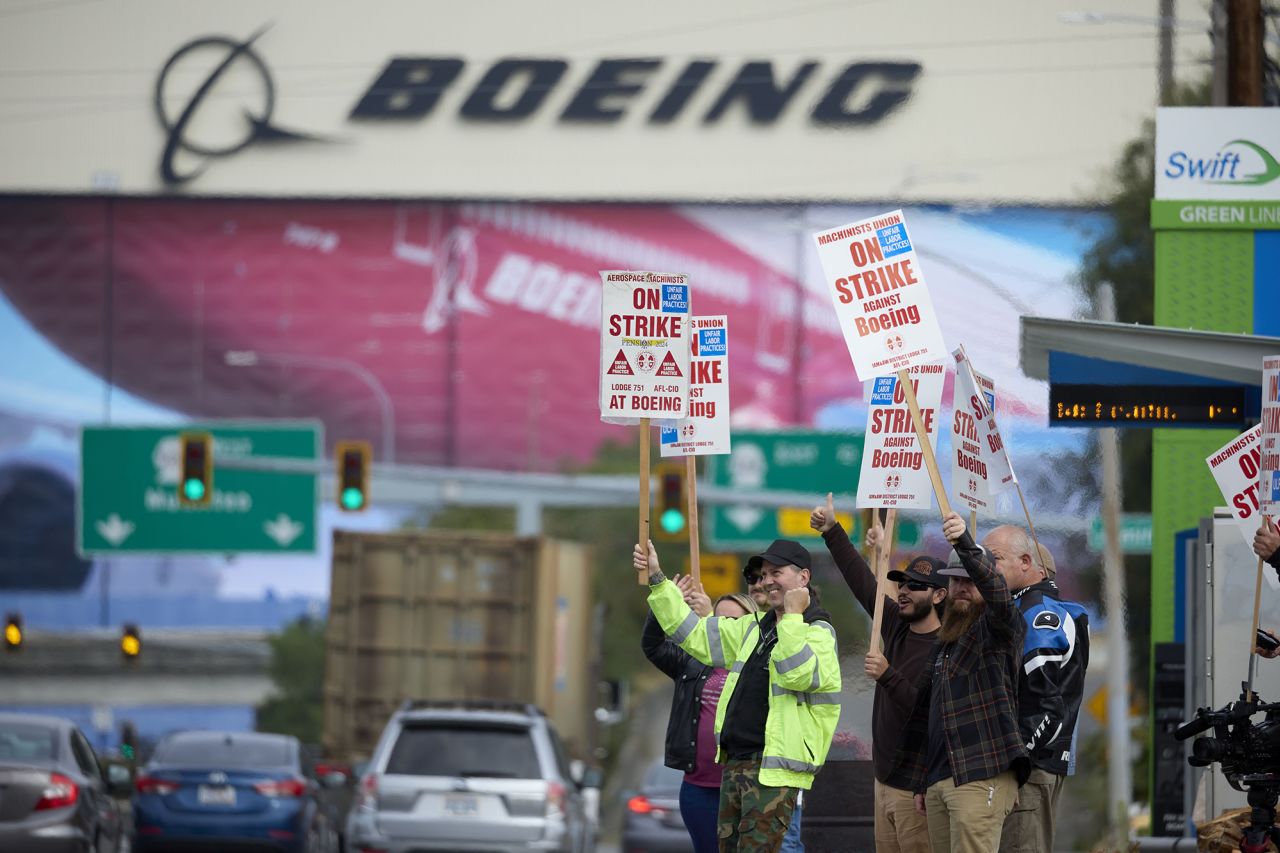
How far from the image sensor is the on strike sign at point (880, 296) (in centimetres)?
1148

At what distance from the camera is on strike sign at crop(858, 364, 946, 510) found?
39.6ft

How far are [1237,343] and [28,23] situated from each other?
201 ft

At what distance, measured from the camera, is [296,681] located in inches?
2712

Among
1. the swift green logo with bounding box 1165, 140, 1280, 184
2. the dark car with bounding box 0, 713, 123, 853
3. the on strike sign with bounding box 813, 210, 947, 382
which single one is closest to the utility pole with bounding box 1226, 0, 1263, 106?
the swift green logo with bounding box 1165, 140, 1280, 184

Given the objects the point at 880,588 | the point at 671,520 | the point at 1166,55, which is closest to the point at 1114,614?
the point at 671,520

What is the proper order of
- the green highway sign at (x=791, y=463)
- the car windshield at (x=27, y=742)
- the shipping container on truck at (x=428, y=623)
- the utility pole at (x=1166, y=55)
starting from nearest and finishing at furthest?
the car windshield at (x=27, y=742), the shipping container on truck at (x=428, y=623), the utility pole at (x=1166, y=55), the green highway sign at (x=791, y=463)

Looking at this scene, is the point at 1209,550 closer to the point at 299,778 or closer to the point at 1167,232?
the point at 1167,232

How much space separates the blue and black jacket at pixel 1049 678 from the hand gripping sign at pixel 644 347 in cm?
248

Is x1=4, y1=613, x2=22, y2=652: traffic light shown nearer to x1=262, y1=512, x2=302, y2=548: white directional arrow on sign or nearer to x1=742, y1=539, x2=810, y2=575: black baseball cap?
x1=262, y1=512, x2=302, y2=548: white directional arrow on sign

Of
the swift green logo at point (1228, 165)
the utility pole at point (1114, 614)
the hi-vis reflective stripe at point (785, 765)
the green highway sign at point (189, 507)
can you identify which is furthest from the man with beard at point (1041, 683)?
the green highway sign at point (189, 507)

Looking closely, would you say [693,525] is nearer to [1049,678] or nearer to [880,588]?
[880,588]

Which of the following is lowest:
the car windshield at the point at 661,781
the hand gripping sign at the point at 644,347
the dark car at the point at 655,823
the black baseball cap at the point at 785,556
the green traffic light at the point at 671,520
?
the dark car at the point at 655,823

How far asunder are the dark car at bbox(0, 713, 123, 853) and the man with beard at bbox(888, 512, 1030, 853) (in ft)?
27.8

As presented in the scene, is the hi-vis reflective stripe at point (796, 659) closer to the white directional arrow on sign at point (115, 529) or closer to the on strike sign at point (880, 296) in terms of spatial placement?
the on strike sign at point (880, 296)
